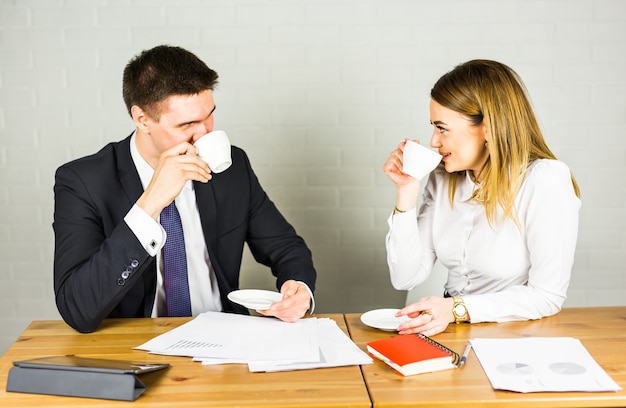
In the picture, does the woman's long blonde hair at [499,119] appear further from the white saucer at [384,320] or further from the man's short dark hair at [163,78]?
the man's short dark hair at [163,78]

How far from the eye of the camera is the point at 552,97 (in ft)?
9.77

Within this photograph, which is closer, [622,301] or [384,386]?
[384,386]

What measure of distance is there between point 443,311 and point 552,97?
1.68 metres

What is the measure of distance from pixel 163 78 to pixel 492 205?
103cm

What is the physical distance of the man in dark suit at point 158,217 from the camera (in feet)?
5.50

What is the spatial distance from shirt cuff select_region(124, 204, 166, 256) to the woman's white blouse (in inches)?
29.2

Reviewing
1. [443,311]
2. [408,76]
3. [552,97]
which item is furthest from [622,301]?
[443,311]

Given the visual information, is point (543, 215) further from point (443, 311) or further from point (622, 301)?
point (622, 301)

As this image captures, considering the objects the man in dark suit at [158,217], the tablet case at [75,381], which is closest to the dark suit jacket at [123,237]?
the man in dark suit at [158,217]

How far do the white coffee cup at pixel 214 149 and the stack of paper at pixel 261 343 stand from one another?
400 millimetres

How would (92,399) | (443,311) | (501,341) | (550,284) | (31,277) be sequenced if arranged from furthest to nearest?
1. (31,277)
2. (550,284)
3. (443,311)
4. (501,341)
5. (92,399)

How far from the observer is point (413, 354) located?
4.61ft

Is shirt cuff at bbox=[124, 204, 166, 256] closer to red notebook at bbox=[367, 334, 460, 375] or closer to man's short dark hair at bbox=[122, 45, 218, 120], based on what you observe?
man's short dark hair at bbox=[122, 45, 218, 120]

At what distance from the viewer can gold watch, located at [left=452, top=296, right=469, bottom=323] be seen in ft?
5.52
